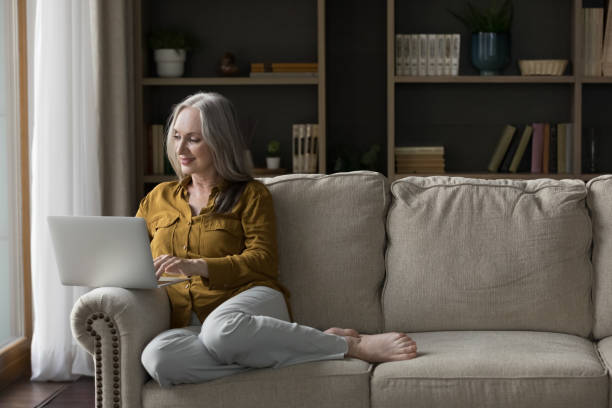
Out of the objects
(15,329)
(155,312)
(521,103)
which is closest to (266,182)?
(155,312)

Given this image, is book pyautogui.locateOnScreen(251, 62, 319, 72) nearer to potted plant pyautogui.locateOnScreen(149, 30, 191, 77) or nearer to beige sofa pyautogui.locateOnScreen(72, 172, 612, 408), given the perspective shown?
potted plant pyautogui.locateOnScreen(149, 30, 191, 77)

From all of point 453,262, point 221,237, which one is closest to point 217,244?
point 221,237

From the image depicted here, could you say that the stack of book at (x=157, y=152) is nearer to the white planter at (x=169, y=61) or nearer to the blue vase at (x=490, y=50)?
the white planter at (x=169, y=61)

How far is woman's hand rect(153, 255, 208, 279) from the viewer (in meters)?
2.30

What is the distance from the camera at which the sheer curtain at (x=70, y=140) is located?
11.1 ft

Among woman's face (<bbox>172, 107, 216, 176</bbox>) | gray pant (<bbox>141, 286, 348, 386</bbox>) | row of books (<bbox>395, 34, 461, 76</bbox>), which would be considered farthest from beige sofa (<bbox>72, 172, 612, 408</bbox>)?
row of books (<bbox>395, 34, 461, 76</bbox>)

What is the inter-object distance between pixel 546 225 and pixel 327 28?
2059 millimetres

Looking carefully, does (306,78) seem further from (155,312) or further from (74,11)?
(155,312)

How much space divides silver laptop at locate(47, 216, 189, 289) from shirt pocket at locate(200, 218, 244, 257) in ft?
0.98

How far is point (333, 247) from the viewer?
268 cm

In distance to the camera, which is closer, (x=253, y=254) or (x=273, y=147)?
(x=253, y=254)

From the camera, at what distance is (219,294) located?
244cm

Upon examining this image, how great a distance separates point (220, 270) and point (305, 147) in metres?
1.75

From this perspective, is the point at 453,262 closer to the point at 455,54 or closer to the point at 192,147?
the point at 192,147
